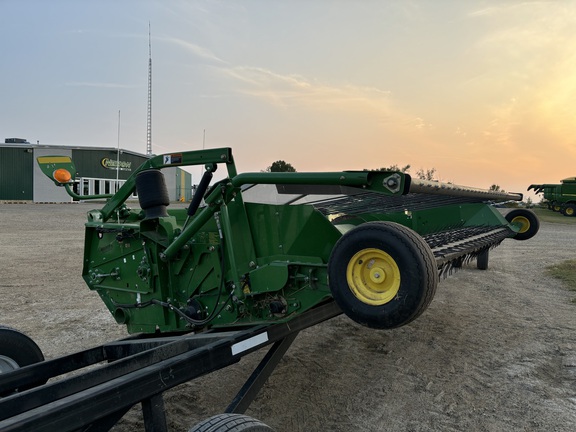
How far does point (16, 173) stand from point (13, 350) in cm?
3991

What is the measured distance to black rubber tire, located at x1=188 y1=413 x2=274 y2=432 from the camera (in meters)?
2.24

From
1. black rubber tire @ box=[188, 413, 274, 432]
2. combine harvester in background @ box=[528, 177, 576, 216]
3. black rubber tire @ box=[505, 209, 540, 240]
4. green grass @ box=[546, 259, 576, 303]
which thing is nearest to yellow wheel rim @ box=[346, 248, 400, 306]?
black rubber tire @ box=[188, 413, 274, 432]

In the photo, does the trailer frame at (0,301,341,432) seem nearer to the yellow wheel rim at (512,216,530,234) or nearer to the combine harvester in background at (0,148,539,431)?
the combine harvester in background at (0,148,539,431)

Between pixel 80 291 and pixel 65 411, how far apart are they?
5998 millimetres

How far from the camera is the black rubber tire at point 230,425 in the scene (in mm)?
2236

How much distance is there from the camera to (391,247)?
2.49 metres

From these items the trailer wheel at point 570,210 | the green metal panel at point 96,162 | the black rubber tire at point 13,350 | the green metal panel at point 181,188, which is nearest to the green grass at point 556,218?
the trailer wheel at point 570,210

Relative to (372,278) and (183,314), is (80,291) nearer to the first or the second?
(183,314)

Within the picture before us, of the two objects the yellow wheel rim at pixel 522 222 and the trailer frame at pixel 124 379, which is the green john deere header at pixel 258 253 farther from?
the yellow wheel rim at pixel 522 222

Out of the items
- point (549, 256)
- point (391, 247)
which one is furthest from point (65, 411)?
point (549, 256)

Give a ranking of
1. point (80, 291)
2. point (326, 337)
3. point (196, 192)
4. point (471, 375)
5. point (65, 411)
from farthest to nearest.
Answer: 1. point (80, 291)
2. point (326, 337)
3. point (471, 375)
4. point (196, 192)
5. point (65, 411)

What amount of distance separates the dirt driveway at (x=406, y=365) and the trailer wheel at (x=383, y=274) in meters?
1.24

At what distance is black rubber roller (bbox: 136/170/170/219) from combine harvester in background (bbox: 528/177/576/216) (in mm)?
32140

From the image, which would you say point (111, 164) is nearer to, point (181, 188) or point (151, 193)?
point (181, 188)
